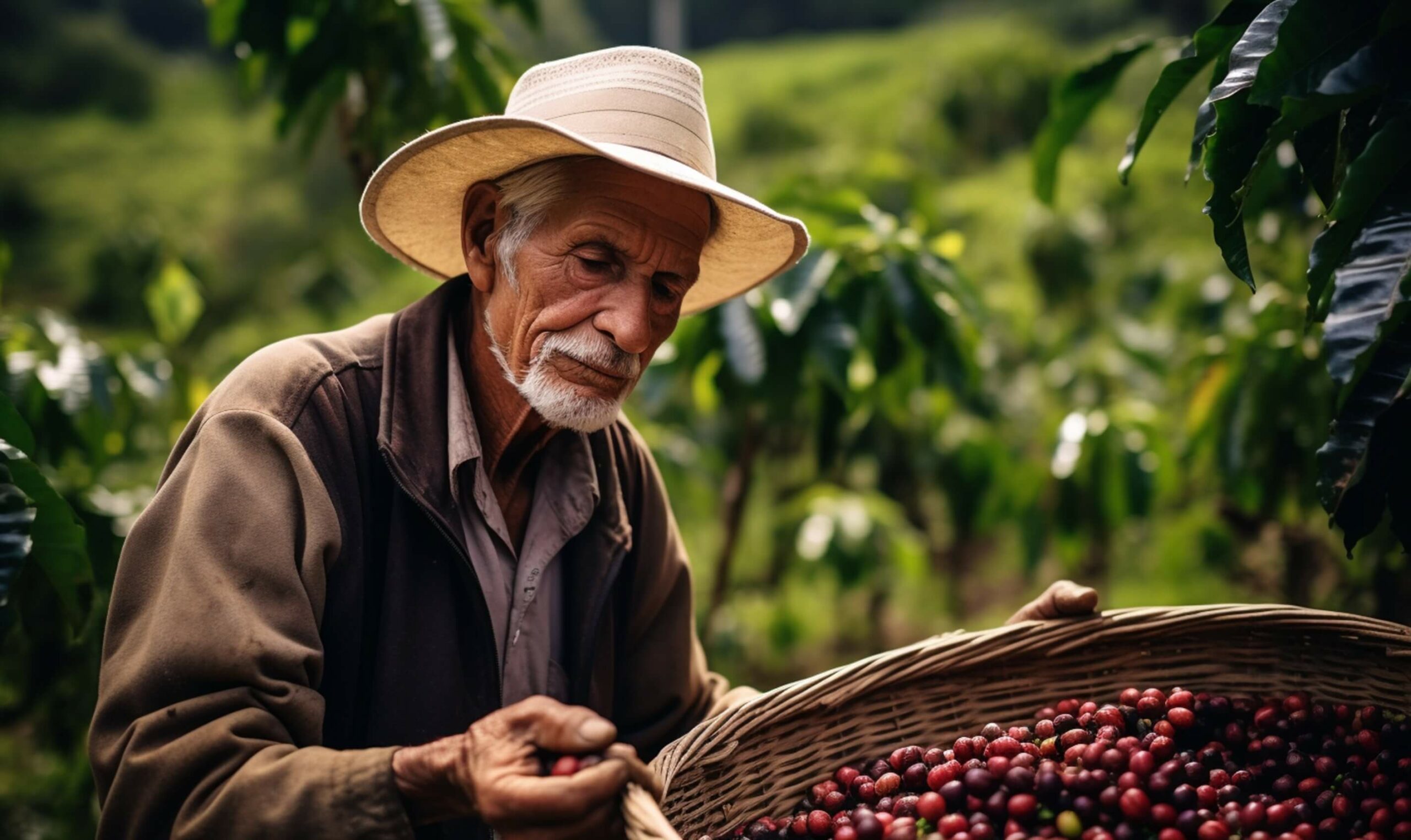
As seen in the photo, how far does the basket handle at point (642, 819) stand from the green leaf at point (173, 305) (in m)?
2.72

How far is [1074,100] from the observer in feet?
7.05

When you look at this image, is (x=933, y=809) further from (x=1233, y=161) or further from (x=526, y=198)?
(x=526, y=198)

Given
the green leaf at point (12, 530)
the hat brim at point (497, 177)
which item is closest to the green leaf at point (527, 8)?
the hat brim at point (497, 177)

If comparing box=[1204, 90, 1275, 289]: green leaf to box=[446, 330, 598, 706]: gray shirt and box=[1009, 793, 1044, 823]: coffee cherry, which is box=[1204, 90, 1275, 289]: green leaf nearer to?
box=[1009, 793, 1044, 823]: coffee cherry

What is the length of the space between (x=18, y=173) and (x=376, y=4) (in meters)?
9.03

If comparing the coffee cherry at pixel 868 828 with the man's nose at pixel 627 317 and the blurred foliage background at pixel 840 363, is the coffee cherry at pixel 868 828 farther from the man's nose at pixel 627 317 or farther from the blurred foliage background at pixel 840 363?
the blurred foliage background at pixel 840 363

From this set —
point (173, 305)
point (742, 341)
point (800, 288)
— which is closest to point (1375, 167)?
point (800, 288)

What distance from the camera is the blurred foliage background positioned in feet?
7.75

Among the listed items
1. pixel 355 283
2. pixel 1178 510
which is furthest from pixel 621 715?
pixel 1178 510

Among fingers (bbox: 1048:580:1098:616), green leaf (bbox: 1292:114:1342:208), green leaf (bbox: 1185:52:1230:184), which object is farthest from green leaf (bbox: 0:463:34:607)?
green leaf (bbox: 1292:114:1342:208)

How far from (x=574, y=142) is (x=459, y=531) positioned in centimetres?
61

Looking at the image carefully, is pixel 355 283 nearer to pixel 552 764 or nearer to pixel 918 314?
pixel 918 314

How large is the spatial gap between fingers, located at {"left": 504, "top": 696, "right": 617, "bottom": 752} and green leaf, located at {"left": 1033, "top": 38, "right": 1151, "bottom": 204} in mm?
1607

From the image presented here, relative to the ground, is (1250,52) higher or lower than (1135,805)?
higher
